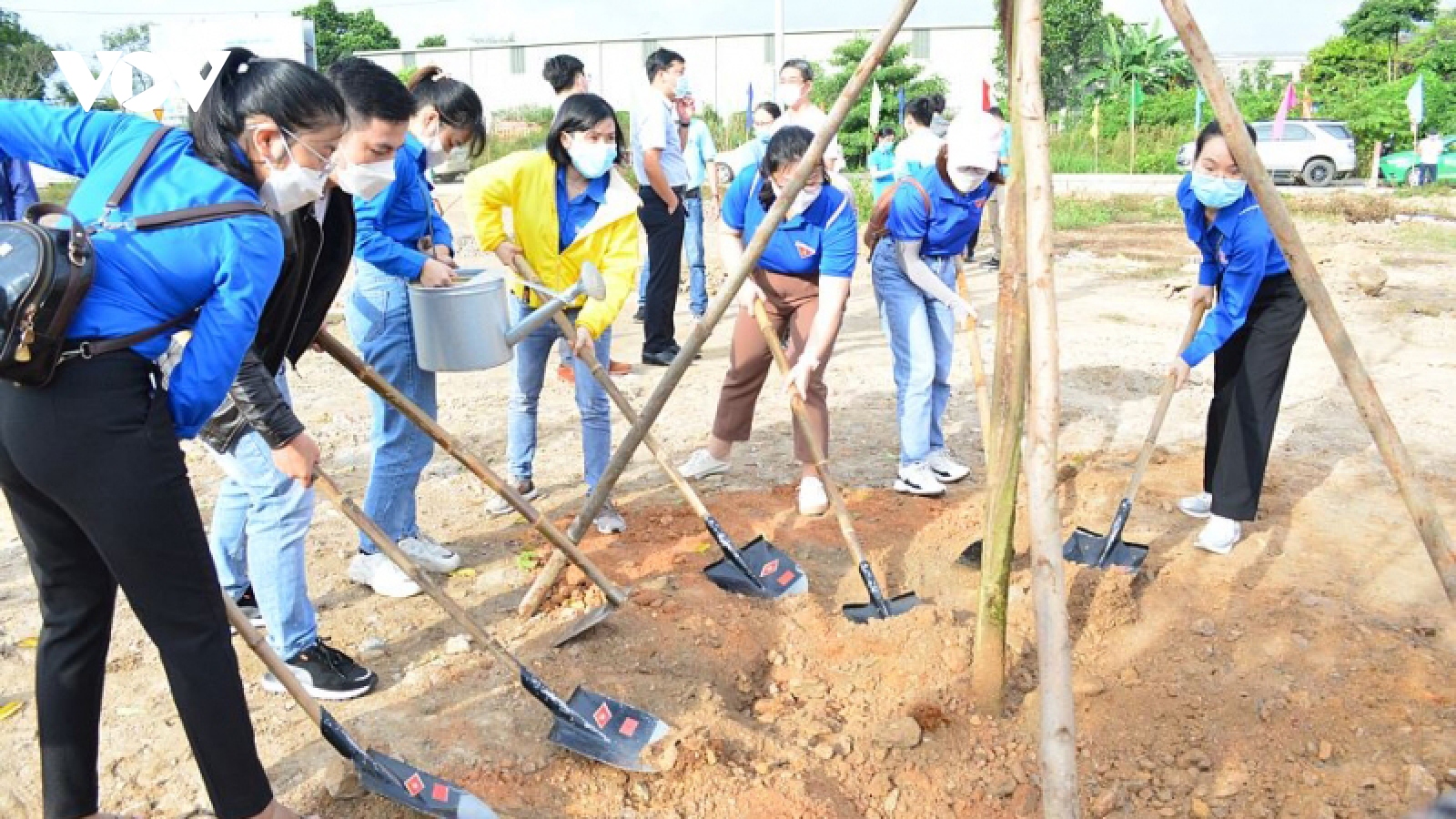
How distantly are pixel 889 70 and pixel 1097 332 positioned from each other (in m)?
23.0

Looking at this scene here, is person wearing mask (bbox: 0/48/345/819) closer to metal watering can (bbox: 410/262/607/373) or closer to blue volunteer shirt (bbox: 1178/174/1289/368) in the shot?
metal watering can (bbox: 410/262/607/373)

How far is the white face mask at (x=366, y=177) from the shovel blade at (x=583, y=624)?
150 cm

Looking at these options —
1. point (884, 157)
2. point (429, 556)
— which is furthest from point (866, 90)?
point (429, 556)

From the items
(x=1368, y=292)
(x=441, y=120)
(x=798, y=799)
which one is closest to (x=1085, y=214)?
(x=1368, y=292)

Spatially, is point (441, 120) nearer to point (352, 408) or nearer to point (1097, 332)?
point (352, 408)

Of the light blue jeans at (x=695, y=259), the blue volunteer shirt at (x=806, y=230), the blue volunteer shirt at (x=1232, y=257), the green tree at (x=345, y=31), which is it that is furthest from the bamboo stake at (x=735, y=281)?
the green tree at (x=345, y=31)

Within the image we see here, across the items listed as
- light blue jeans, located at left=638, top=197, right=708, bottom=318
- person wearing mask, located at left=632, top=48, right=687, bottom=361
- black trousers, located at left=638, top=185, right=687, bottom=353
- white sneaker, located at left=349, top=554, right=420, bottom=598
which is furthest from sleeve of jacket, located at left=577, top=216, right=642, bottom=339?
light blue jeans, located at left=638, top=197, right=708, bottom=318

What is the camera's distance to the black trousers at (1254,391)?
4262 mm

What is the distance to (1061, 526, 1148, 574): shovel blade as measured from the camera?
4.09 m

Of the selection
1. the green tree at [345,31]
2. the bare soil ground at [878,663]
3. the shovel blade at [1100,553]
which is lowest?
the bare soil ground at [878,663]

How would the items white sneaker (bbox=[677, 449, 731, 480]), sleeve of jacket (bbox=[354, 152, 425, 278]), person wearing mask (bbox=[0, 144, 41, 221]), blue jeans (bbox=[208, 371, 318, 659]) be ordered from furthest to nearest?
white sneaker (bbox=[677, 449, 731, 480]) → person wearing mask (bbox=[0, 144, 41, 221]) → sleeve of jacket (bbox=[354, 152, 425, 278]) → blue jeans (bbox=[208, 371, 318, 659])

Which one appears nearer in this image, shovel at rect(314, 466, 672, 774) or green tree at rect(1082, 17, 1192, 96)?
shovel at rect(314, 466, 672, 774)

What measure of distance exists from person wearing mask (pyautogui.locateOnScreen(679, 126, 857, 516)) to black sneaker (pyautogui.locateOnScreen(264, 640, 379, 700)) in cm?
197

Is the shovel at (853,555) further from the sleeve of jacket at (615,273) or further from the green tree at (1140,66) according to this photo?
the green tree at (1140,66)
